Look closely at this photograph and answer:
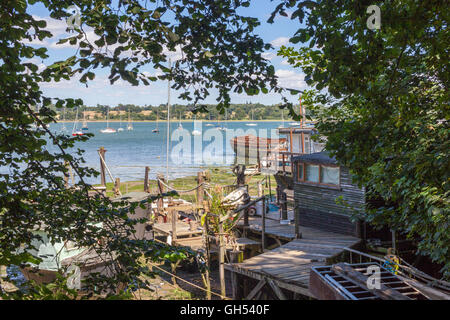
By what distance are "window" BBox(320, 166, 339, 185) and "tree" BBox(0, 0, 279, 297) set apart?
1011 cm

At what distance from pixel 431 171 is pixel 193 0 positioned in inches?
142

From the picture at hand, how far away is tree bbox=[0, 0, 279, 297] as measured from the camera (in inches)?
103

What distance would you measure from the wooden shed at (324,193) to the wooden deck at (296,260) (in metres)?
0.47

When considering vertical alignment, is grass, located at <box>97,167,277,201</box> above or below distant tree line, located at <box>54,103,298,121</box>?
below

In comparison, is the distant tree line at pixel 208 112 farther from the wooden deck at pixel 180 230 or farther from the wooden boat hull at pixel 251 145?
the wooden deck at pixel 180 230

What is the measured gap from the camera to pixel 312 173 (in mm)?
13906

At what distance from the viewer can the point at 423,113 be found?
551 centimetres

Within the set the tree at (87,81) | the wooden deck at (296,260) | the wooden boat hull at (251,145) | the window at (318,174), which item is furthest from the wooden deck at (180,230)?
the wooden boat hull at (251,145)

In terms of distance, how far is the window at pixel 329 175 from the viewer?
42.9 ft

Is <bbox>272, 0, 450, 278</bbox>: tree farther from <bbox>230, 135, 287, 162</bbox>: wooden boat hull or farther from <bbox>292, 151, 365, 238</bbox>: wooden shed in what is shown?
<bbox>230, 135, 287, 162</bbox>: wooden boat hull

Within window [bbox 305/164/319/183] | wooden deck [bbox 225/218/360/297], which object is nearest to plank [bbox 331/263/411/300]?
wooden deck [bbox 225/218/360/297]

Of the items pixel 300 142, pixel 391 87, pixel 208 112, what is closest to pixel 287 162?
pixel 300 142
